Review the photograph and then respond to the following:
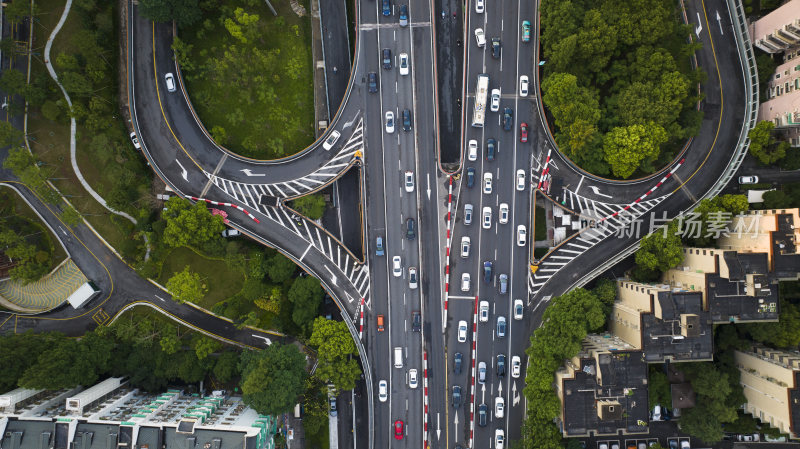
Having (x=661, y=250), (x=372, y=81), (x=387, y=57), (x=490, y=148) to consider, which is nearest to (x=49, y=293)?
(x=372, y=81)

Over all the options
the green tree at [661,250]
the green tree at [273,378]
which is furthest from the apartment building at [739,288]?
the green tree at [273,378]

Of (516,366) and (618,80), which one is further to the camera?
(516,366)

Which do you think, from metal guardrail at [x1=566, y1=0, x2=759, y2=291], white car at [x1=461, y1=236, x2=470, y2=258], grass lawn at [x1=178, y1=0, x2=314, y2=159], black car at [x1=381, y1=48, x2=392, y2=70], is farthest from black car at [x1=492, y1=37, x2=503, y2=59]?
metal guardrail at [x1=566, y1=0, x2=759, y2=291]

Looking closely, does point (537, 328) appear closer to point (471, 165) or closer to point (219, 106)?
point (471, 165)

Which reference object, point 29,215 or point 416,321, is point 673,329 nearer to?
point 416,321

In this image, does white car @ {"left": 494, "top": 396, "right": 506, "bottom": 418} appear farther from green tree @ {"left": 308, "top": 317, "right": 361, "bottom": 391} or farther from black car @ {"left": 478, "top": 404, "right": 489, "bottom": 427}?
green tree @ {"left": 308, "top": 317, "right": 361, "bottom": 391}

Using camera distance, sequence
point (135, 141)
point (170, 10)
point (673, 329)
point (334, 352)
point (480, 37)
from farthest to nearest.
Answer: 1. point (135, 141)
2. point (480, 37)
3. point (334, 352)
4. point (170, 10)
5. point (673, 329)

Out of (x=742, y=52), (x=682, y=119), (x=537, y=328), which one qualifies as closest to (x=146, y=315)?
(x=537, y=328)

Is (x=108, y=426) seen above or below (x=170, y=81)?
below
